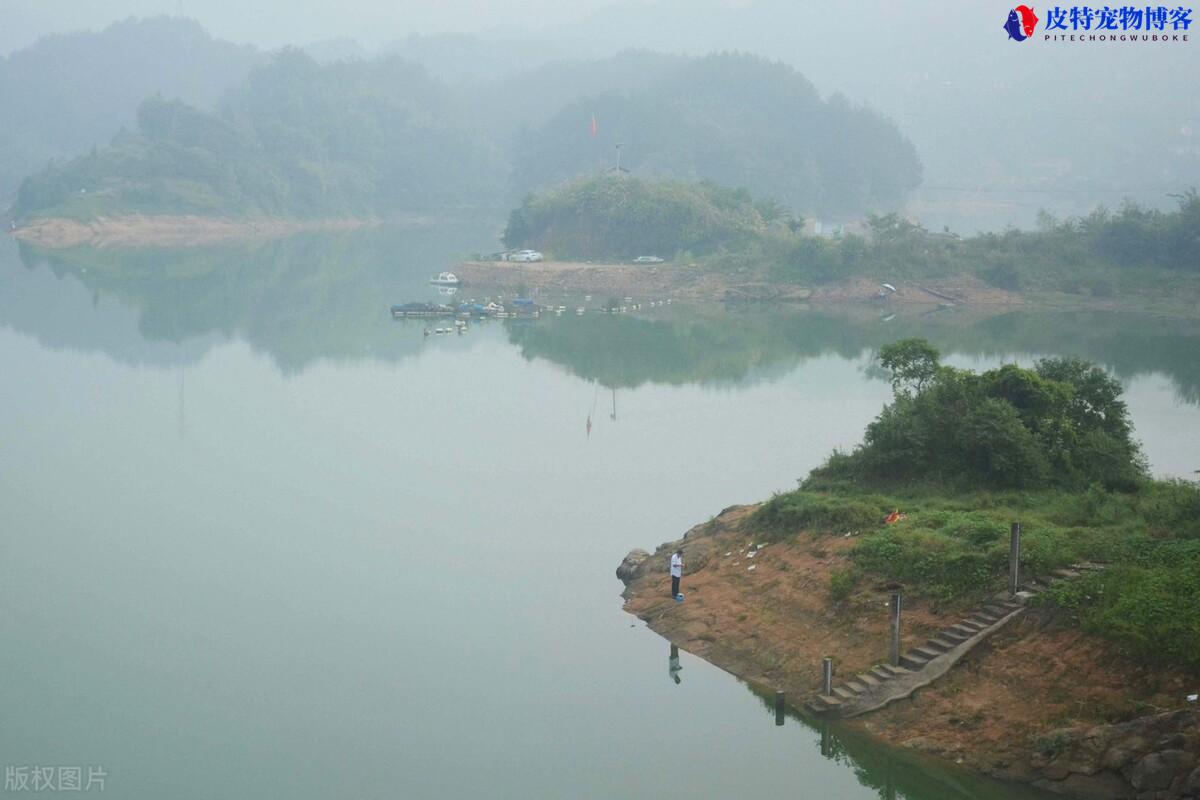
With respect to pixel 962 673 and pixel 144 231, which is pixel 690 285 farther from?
pixel 962 673

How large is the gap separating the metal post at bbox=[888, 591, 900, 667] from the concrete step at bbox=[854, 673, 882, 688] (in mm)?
184

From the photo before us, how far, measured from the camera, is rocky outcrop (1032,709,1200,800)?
923 centimetres

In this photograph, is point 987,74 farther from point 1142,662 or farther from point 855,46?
point 1142,662

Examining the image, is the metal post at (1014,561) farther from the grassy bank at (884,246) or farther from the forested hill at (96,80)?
the forested hill at (96,80)

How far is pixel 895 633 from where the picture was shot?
37.3 feet

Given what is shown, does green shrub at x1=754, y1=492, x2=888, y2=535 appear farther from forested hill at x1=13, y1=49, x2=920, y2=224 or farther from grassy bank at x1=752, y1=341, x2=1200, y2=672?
forested hill at x1=13, y1=49, x2=920, y2=224

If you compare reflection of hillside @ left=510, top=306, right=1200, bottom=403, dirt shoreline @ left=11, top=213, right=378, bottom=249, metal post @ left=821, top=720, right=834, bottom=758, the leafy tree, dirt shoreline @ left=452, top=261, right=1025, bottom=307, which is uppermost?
dirt shoreline @ left=11, top=213, right=378, bottom=249

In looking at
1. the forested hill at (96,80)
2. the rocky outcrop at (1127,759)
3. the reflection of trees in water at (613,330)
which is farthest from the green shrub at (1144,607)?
the forested hill at (96,80)

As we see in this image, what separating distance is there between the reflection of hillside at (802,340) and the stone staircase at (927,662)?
1714 centimetres

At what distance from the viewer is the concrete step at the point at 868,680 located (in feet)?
37.3

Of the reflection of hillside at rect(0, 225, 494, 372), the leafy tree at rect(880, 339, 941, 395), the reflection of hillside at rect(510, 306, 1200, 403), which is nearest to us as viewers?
the leafy tree at rect(880, 339, 941, 395)

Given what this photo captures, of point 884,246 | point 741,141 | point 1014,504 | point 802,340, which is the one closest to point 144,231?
point 741,141

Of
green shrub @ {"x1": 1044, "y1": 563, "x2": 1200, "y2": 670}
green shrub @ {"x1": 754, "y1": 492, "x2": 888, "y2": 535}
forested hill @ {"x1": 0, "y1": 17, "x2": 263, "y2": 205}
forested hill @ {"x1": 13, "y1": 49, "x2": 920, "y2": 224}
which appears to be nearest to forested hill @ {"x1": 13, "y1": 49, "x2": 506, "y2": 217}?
forested hill @ {"x1": 13, "y1": 49, "x2": 920, "y2": 224}

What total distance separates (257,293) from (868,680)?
36.8 metres
